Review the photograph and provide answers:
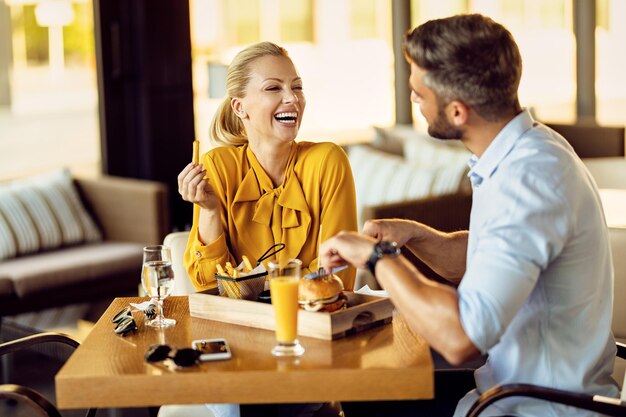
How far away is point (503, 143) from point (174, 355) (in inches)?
30.3

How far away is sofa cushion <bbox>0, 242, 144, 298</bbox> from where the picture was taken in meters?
4.72

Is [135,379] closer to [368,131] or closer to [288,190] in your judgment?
[288,190]

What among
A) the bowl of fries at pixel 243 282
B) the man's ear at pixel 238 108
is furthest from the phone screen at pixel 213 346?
the man's ear at pixel 238 108

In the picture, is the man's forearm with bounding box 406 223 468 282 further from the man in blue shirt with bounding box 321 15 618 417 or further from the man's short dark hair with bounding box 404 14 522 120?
the man's short dark hair with bounding box 404 14 522 120

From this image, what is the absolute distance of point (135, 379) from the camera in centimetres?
178

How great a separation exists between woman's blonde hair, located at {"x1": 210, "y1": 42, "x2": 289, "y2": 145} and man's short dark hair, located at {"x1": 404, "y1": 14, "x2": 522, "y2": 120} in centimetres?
82

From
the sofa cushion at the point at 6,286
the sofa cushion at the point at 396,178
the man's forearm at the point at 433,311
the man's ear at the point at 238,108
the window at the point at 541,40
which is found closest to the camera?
the man's forearm at the point at 433,311

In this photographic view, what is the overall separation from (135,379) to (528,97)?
318 inches

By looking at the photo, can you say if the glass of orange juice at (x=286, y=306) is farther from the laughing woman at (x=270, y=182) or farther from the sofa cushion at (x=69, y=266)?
the sofa cushion at (x=69, y=266)

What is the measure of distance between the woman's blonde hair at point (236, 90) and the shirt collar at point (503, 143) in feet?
2.92

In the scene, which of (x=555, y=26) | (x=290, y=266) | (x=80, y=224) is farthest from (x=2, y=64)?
(x=555, y=26)

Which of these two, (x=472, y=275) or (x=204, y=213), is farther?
(x=204, y=213)

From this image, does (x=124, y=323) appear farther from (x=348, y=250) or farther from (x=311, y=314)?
(x=348, y=250)

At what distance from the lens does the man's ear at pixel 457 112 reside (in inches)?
75.3
